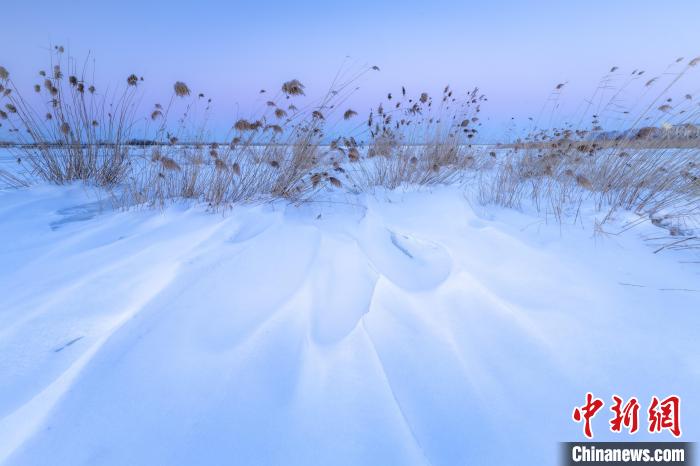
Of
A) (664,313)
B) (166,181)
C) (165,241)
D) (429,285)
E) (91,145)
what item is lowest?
(664,313)

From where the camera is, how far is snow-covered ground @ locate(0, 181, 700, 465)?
70 centimetres

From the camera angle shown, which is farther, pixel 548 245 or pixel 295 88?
pixel 295 88

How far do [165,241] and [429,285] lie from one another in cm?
133

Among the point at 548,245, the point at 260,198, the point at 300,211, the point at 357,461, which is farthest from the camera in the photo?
the point at 260,198

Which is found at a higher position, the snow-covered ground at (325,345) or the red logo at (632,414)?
the snow-covered ground at (325,345)

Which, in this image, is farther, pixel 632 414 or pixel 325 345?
pixel 325 345

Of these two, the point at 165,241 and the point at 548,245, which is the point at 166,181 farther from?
the point at 548,245

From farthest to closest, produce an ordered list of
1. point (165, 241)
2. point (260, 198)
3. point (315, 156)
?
point (315, 156), point (260, 198), point (165, 241)

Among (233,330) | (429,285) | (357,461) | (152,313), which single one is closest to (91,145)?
(152,313)

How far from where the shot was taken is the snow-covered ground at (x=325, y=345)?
27.5 inches

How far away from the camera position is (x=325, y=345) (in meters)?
0.97

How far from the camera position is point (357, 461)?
0.66m

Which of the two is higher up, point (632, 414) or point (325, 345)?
point (325, 345)

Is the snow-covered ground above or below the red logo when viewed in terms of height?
above
